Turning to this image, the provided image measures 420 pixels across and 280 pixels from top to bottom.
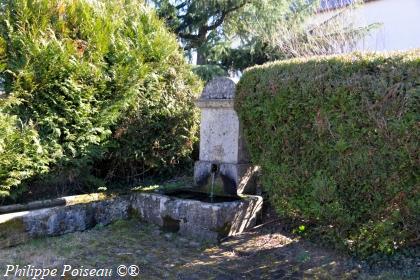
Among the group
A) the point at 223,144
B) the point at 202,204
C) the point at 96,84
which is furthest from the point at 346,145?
the point at 96,84

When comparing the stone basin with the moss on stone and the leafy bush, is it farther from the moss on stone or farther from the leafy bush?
the leafy bush

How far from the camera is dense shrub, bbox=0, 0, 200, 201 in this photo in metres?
4.63

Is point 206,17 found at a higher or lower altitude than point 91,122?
higher

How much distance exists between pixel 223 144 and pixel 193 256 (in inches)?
72.6

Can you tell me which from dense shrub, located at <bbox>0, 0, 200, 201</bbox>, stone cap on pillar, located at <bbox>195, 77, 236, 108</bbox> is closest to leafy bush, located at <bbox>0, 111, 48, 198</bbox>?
dense shrub, located at <bbox>0, 0, 200, 201</bbox>

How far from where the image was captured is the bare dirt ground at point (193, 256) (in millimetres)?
3613

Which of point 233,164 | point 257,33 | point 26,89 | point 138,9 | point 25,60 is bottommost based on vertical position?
point 233,164

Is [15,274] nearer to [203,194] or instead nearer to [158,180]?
[203,194]

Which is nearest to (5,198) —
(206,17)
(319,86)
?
(319,86)

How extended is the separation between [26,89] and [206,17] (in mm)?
7099

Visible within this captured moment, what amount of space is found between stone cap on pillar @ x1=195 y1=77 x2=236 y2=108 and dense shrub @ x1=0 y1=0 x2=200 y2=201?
80 cm

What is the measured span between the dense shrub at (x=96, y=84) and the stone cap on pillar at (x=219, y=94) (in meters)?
0.80

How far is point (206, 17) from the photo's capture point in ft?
35.4

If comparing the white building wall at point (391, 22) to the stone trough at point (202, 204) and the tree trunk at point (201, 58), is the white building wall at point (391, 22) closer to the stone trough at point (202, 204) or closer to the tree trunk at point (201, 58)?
the tree trunk at point (201, 58)
